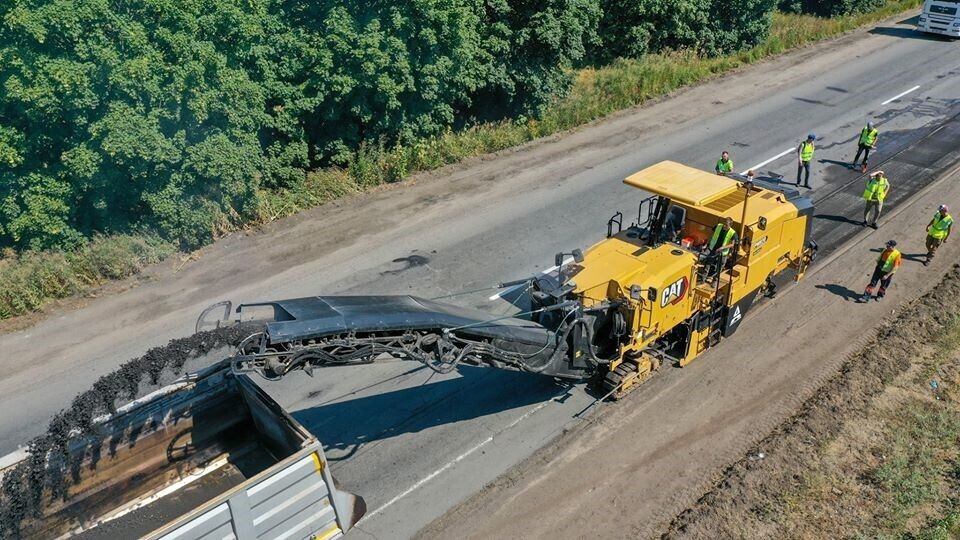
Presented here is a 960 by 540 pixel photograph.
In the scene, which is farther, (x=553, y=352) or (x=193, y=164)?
(x=193, y=164)

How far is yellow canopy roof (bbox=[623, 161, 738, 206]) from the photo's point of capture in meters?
12.1

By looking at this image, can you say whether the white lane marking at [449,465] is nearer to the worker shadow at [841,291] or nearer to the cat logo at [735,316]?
the cat logo at [735,316]

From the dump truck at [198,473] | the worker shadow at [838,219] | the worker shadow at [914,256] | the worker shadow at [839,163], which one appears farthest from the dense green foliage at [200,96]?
the worker shadow at [914,256]

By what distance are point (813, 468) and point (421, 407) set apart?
5.98 meters

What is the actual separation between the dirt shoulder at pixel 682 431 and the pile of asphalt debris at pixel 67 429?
3.93 m

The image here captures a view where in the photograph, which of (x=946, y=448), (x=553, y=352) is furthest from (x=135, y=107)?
(x=946, y=448)

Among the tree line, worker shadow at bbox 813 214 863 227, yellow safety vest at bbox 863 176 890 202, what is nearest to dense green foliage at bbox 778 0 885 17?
the tree line

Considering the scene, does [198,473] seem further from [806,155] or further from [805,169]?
[805,169]

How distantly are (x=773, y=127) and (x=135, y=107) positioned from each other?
18.5 metres

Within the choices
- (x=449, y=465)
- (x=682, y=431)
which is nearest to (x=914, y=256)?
(x=682, y=431)

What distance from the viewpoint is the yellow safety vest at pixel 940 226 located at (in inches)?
615

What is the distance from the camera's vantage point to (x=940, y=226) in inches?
619

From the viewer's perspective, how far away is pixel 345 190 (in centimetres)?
2011

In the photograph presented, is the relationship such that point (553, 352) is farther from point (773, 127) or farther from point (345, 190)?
point (773, 127)
